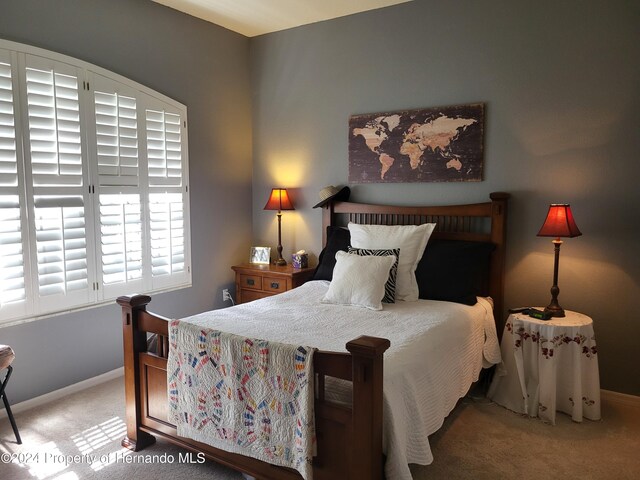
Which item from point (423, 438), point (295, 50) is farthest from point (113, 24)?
point (423, 438)

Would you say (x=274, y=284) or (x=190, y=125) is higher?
(x=190, y=125)

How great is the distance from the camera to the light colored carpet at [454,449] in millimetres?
2262

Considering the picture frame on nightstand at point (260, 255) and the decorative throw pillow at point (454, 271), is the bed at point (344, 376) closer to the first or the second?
the decorative throw pillow at point (454, 271)

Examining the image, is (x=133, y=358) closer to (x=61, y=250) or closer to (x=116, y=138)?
(x=61, y=250)

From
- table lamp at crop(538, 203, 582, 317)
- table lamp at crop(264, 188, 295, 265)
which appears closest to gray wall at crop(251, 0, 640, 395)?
table lamp at crop(538, 203, 582, 317)

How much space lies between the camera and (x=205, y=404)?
2.08 metres

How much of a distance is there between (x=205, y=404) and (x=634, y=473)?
209cm

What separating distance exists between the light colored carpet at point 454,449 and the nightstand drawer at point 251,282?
1502 millimetres

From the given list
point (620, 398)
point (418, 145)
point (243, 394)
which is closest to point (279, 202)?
point (418, 145)

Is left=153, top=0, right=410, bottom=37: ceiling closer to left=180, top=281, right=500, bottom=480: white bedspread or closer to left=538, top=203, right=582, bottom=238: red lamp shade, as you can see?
left=538, top=203, right=582, bottom=238: red lamp shade

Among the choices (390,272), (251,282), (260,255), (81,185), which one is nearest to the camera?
(390,272)

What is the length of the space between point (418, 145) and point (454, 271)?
108 cm

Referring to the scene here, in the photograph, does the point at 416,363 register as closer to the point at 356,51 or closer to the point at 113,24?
the point at 356,51

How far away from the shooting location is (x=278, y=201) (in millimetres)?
4176
